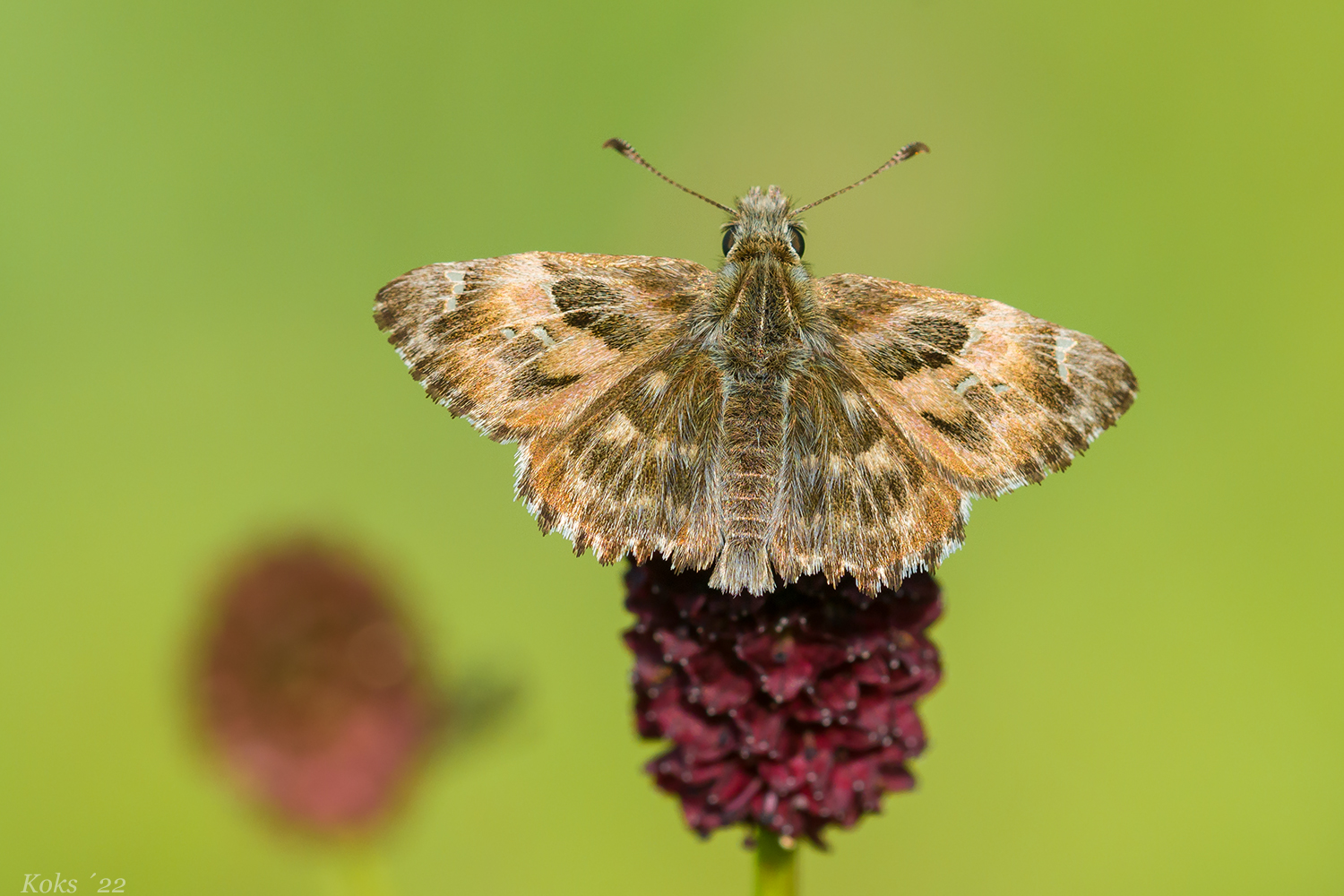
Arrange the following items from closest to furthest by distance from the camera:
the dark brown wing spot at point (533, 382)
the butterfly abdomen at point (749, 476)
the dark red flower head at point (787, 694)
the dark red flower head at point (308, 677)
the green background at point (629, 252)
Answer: the butterfly abdomen at point (749, 476) → the dark red flower head at point (787, 694) → the dark brown wing spot at point (533, 382) → the dark red flower head at point (308, 677) → the green background at point (629, 252)

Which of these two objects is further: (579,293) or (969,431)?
(579,293)

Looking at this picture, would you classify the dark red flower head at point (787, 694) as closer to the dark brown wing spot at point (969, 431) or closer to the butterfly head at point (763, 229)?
the dark brown wing spot at point (969, 431)

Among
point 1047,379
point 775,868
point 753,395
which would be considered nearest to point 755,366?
point 753,395

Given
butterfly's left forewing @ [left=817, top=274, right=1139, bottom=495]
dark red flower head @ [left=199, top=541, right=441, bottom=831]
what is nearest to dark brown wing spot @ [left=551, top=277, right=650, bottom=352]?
butterfly's left forewing @ [left=817, top=274, right=1139, bottom=495]

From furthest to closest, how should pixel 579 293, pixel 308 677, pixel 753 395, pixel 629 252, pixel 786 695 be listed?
pixel 629 252, pixel 308 677, pixel 579 293, pixel 753 395, pixel 786 695

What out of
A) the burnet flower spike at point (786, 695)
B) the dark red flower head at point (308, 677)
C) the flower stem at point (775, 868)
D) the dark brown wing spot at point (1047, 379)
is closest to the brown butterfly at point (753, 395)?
the dark brown wing spot at point (1047, 379)

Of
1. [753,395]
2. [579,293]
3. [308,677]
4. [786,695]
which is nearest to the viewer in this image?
[786,695]

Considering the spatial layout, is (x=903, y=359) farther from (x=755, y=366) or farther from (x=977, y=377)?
(x=755, y=366)
